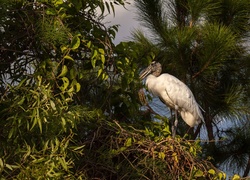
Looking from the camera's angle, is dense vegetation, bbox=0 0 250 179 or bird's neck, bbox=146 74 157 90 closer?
dense vegetation, bbox=0 0 250 179

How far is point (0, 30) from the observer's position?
2.11m

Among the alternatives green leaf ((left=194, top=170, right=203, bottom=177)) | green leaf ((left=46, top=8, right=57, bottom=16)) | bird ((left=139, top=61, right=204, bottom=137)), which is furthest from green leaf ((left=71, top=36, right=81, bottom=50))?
bird ((left=139, top=61, right=204, bottom=137))

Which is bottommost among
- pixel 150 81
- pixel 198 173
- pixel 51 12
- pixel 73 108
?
pixel 198 173

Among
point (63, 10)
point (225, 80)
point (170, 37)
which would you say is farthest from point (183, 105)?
point (63, 10)

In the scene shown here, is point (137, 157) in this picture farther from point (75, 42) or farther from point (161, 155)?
point (75, 42)

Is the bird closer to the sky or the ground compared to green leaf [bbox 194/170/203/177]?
closer to the sky

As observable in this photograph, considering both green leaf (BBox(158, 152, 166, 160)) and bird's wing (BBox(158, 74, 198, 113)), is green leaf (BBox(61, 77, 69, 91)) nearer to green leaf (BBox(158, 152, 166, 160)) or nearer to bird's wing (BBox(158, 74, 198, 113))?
green leaf (BBox(158, 152, 166, 160))

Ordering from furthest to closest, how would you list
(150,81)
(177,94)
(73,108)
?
(150,81) < (177,94) < (73,108)

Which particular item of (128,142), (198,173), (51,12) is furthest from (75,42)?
(198,173)

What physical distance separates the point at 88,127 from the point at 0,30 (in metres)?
0.42

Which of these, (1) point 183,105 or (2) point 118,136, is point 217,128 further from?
(2) point 118,136

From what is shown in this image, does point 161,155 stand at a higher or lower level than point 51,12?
lower

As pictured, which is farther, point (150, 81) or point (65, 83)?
point (150, 81)

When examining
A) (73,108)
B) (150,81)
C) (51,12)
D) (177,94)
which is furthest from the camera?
(150,81)
